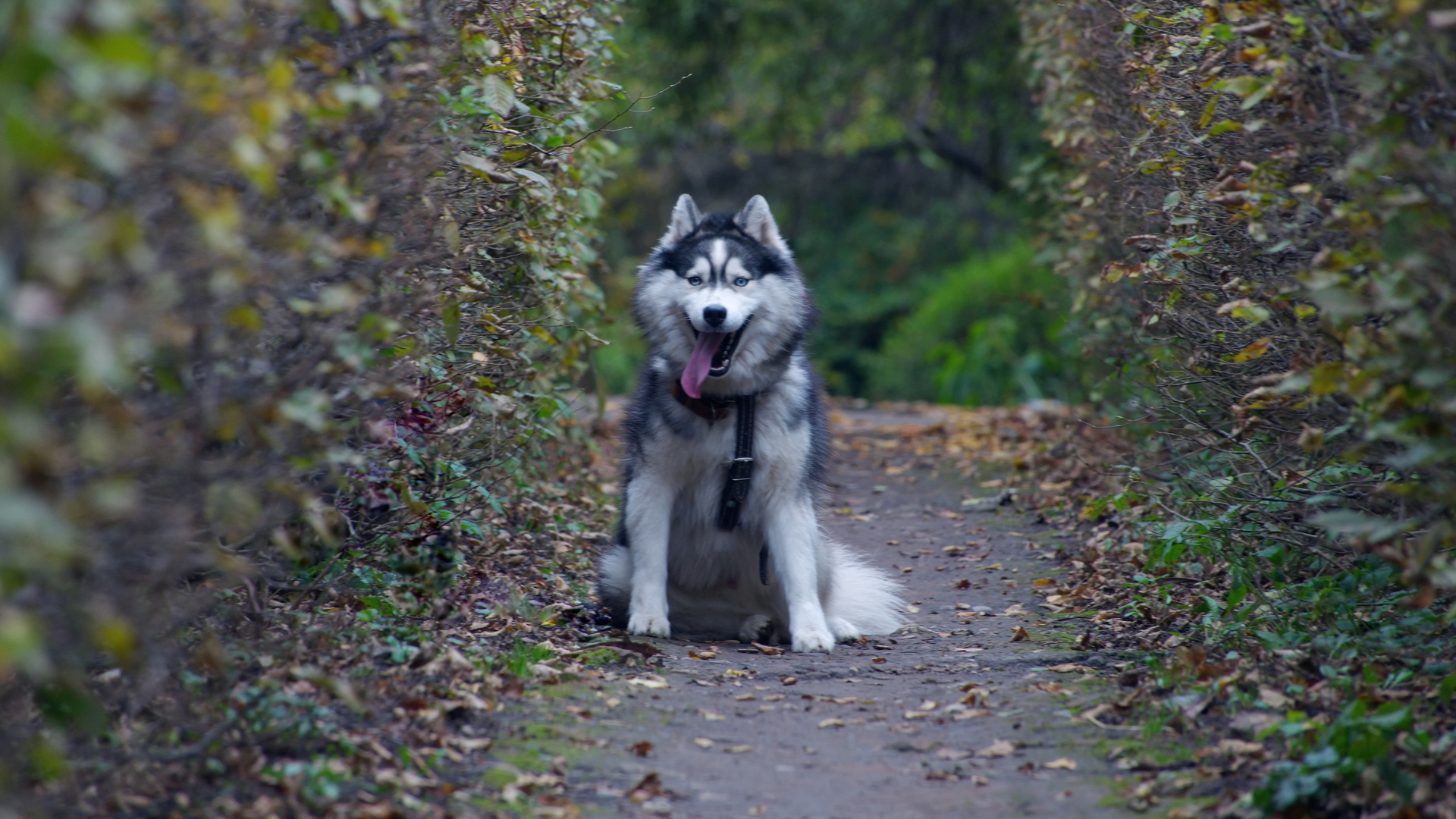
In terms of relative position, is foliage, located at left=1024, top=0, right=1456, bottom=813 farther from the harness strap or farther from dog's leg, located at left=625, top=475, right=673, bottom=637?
dog's leg, located at left=625, top=475, right=673, bottom=637

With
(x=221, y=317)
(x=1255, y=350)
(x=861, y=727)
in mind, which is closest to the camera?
(x=221, y=317)

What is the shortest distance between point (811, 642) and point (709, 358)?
4.20 ft

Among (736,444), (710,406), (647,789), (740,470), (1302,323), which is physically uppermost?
(1302,323)

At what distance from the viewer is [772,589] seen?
565 centimetres

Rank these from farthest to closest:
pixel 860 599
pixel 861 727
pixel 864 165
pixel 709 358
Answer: pixel 864 165
pixel 860 599
pixel 709 358
pixel 861 727

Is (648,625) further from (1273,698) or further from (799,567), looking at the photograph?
(1273,698)

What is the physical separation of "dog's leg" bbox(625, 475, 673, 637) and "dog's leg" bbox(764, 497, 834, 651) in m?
0.47

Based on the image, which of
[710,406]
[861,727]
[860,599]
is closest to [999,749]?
[861,727]

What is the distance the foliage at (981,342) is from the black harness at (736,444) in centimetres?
581

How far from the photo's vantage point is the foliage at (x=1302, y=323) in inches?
124

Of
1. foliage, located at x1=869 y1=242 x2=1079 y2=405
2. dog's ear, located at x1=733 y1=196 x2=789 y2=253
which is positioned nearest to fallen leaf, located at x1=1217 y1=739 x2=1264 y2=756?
dog's ear, located at x1=733 y1=196 x2=789 y2=253

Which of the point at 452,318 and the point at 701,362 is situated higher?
the point at 452,318

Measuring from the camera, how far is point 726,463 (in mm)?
5410

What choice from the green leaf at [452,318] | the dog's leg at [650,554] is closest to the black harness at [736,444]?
the dog's leg at [650,554]
